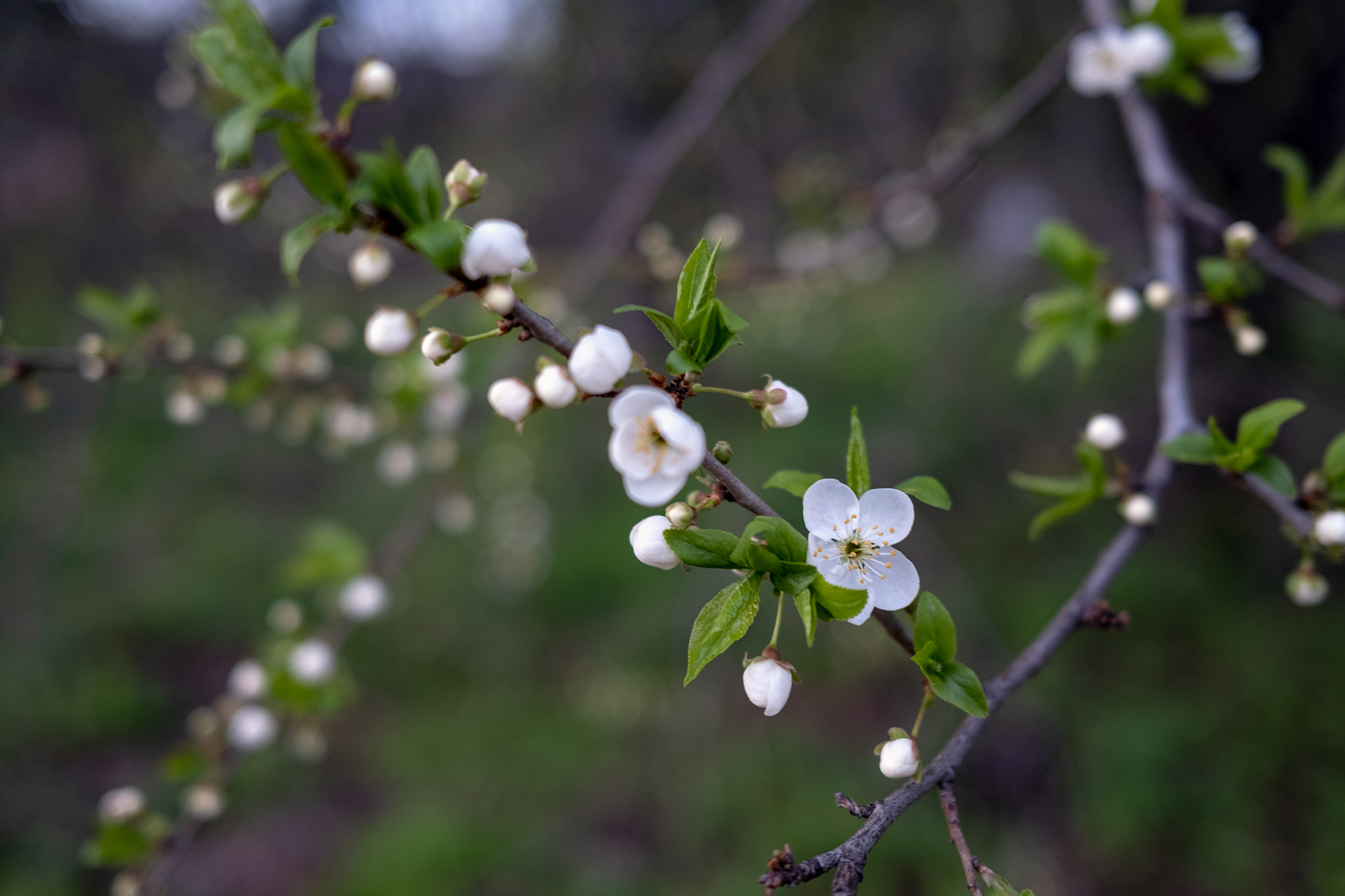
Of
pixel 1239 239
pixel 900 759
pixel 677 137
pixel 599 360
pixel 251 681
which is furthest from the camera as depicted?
pixel 677 137

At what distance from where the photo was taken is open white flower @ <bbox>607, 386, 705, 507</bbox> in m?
0.72

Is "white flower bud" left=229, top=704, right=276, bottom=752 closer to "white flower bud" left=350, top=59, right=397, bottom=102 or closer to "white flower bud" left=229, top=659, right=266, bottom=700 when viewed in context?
"white flower bud" left=229, top=659, right=266, bottom=700

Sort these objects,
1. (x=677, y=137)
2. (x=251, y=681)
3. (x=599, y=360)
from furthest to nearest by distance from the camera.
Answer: (x=677, y=137), (x=251, y=681), (x=599, y=360)

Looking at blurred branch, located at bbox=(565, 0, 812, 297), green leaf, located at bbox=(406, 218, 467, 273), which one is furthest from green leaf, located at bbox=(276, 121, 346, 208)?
blurred branch, located at bbox=(565, 0, 812, 297)

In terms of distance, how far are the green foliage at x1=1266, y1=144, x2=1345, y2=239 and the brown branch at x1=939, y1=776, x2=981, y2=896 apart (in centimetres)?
144

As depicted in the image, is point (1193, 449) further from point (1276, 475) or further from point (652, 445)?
point (652, 445)

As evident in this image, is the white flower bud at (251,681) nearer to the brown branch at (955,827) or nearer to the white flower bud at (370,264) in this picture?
the white flower bud at (370,264)

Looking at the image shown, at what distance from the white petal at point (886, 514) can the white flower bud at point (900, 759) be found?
0.81ft

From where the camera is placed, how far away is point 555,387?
780mm

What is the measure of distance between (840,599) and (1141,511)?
0.71 metres

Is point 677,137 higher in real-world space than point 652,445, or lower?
higher

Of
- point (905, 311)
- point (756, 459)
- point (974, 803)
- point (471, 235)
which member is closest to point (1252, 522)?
point (974, 803)

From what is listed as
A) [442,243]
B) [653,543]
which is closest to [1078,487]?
[653,543]

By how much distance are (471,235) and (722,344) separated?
310mm
